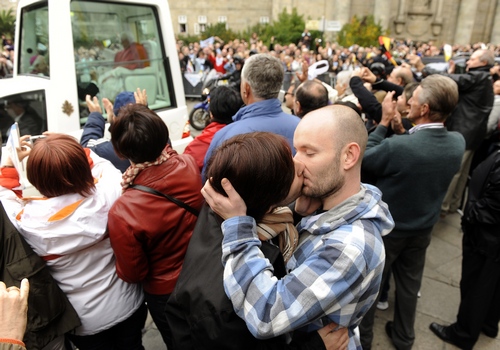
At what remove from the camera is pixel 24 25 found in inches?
168

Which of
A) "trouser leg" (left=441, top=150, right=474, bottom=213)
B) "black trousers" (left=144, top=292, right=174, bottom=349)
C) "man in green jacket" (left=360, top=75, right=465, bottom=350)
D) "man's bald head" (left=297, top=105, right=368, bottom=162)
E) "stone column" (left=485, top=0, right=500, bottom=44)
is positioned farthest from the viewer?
"stone column" (left=485, top=0, right=500, bottom=44)

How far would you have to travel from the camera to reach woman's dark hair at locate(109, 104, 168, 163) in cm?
164

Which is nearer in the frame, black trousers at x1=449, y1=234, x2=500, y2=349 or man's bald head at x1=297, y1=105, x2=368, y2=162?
man's bald head at x1=297, y1=105, x2=368, y2=162

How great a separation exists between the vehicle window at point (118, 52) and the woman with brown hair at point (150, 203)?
7.16 ft

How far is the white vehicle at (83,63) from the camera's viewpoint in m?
3.33

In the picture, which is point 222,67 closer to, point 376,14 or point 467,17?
point 376,14

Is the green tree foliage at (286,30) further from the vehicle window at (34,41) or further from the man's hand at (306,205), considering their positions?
the man's hand at (306,205)

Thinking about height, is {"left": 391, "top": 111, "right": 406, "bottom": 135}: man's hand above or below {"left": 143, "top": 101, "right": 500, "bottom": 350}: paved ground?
above

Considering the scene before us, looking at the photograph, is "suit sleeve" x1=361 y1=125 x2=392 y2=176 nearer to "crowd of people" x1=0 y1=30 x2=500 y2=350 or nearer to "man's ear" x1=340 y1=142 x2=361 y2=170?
"crowd of people" x1=0 y1=30 x2=500 y2=350

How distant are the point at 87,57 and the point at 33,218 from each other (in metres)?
2.78

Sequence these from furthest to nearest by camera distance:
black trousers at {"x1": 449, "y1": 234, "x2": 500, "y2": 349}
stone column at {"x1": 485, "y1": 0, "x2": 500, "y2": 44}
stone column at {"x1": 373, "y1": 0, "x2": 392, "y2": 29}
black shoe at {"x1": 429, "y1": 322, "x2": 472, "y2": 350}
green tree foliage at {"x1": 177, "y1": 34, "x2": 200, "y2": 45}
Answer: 1. stone column at {"x1": 373, "y1": 0, "x2": 392, "y2": 29}
2. stone column at {"x1": 485, "y1": 0, "x2": 500, "y2": 44}
3. green tree foliage at {"x1": 177, "y1": 34, "x2": 200, "y2": 45}
4. black shoe at {"x1": 429, "y1": 322, "x2": 472, "y2": 350}
5. black trousers at {"x1": 449, "y1": 234, "x2": 500, "y2": 349}

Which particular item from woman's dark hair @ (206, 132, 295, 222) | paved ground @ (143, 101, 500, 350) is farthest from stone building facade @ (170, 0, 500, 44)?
woman's dark hair @ (206, 132, 295, 222)

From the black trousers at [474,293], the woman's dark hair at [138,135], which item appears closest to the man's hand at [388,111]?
the black trousers at [474,293]

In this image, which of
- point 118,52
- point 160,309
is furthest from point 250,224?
point 118,52
